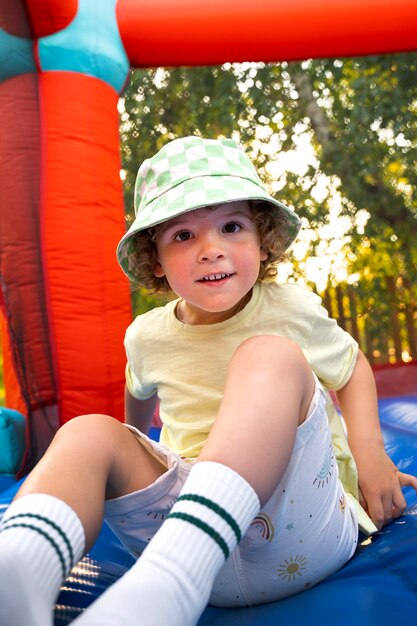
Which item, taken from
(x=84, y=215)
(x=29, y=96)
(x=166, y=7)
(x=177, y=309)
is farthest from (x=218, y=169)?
(x=166, y=7)

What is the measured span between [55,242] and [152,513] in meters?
1.11

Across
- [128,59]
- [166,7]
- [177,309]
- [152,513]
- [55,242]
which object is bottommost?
[152,513]

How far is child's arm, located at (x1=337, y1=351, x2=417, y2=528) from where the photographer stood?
3.30 feet

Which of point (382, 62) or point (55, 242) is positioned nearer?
point (55, 242)

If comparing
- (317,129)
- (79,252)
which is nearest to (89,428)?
(79,252)

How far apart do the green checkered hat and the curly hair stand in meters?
0.02

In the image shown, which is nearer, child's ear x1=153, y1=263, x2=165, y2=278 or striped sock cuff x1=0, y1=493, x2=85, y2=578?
striped sock cuff x1=0, y1=493, x2=85, y2=578

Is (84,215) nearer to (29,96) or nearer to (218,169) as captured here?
(29,96)

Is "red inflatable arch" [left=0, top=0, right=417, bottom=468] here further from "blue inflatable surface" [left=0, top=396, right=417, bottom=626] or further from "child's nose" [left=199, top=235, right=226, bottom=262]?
"child's nose" [left=199, top=235, right=226, bottom=262]

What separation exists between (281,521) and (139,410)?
0.48 meters

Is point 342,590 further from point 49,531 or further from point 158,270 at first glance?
point 158,270

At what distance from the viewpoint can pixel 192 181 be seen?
0.94m

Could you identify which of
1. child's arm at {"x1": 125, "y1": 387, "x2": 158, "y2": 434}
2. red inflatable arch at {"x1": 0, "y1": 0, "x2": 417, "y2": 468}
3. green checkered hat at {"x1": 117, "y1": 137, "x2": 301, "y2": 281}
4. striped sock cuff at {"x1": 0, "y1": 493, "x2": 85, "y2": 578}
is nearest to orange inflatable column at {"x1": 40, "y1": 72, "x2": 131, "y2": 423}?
red inflatable arch at {"x1": 0, "y1": 0, "x2": 417, "y2": 468}

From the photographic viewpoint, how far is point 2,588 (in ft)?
1.88
